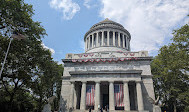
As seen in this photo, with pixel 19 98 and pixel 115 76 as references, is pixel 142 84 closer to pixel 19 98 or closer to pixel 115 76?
pixel 115 76

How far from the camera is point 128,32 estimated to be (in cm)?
4375

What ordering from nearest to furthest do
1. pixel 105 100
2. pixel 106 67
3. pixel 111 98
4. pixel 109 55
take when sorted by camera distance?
pixel 111 98
pixel 106 67
pixel 105 100
pixel 109 55

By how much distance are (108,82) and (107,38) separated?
1815cm

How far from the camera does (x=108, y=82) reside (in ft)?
80.5

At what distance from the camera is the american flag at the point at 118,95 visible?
73.3ft

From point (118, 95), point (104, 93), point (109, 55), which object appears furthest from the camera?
point (109, 55)

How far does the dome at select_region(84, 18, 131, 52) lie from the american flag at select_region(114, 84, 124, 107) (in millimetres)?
16066

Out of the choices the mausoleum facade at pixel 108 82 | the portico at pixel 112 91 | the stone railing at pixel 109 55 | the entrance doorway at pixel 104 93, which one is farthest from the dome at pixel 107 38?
the portico at pixel 112 91

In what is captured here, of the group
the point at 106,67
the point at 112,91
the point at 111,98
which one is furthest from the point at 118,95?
the point at 106,67

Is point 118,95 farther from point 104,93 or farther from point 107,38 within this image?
point 107,38

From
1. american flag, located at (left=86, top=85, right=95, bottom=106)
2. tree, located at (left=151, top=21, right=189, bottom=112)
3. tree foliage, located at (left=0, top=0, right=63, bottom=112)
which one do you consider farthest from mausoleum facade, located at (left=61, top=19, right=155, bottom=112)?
tree foliage, located at (left=0, top=0, right=63, bottom=112)

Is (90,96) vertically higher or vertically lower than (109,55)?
lower

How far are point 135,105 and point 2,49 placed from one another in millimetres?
23922

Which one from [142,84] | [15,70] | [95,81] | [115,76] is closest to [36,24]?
[15,70]
